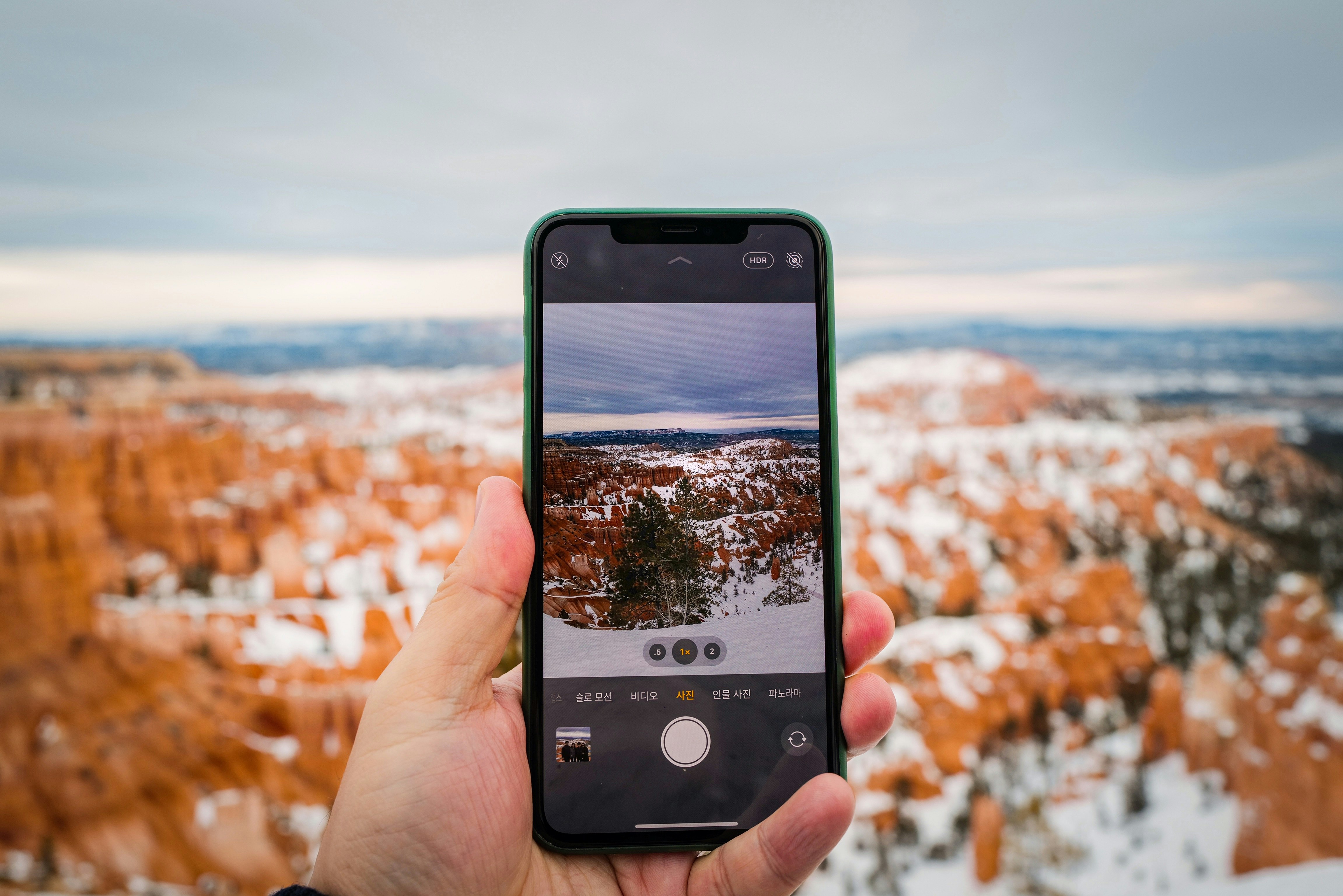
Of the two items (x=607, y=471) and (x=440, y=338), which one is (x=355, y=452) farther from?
(x=607, y=471)

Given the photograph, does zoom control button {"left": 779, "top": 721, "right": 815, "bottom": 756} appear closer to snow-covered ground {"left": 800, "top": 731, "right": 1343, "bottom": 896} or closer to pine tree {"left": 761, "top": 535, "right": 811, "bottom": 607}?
pine tree {"left": 761, "top": 535, "right": 811, "bottom": 607}

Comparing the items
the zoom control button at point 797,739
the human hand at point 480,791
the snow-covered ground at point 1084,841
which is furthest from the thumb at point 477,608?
the snow-covered ground at point 1084,841

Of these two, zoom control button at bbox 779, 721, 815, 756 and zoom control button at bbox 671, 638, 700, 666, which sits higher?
zoom control button at bbox 671, 638, 700, 666

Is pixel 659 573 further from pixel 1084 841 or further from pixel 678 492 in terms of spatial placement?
pixel 1084 841

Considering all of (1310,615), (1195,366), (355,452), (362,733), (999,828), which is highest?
(1195,366)

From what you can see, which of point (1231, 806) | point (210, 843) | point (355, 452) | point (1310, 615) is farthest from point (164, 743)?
point (1310, 615)

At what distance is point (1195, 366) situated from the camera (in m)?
1.20

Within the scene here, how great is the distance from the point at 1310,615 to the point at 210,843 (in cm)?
175

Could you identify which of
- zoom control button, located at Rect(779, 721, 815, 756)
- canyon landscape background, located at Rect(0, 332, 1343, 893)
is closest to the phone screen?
zoom control button, located at Rect(779, 721, 815, 756)

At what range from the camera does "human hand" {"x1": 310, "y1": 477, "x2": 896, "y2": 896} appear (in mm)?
427

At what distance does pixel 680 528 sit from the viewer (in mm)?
496

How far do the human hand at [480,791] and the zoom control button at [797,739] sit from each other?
27 mm

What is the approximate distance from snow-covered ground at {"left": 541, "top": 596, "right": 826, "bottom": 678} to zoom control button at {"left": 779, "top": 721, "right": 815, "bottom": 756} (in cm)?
4

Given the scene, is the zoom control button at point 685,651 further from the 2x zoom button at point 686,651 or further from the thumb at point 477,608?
the thumb at point 477,608
